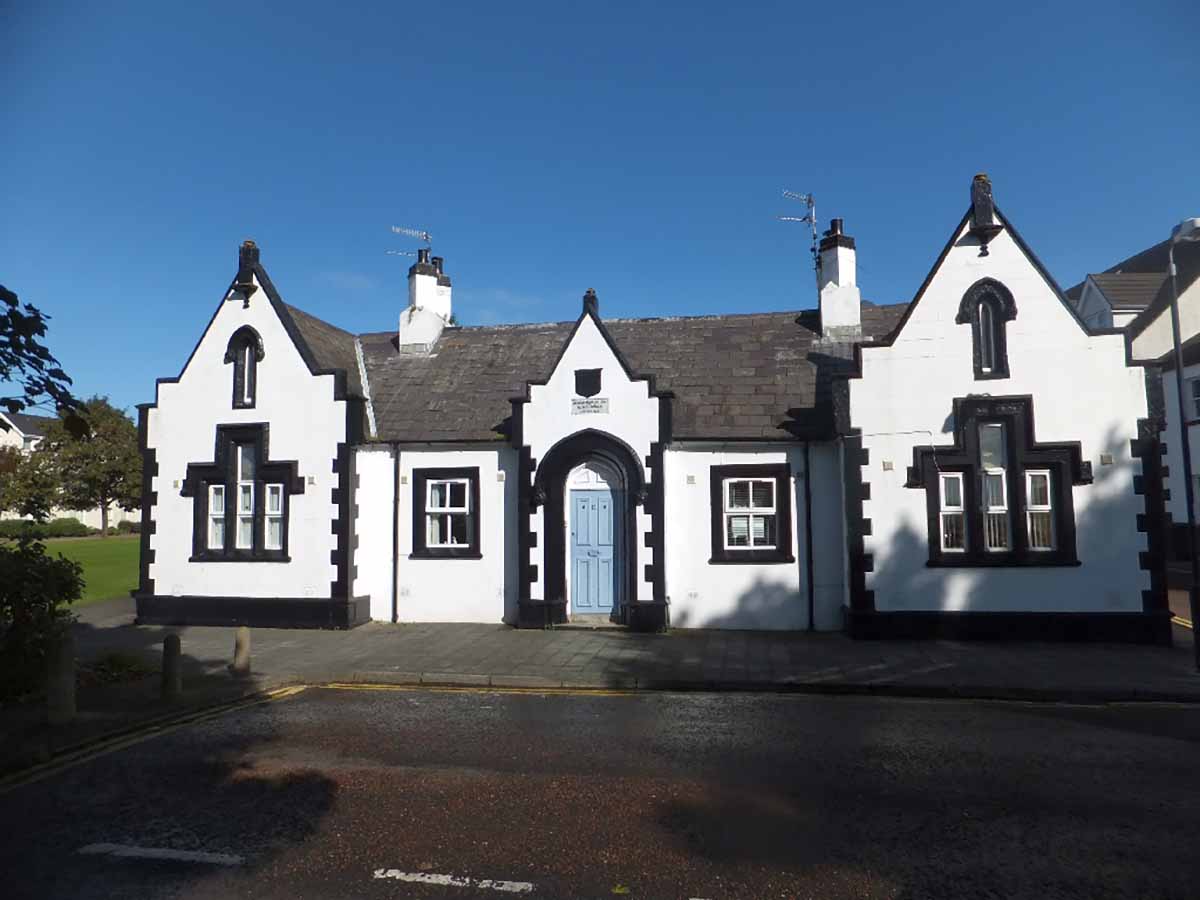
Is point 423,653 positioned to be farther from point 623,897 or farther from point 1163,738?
point 1163,738

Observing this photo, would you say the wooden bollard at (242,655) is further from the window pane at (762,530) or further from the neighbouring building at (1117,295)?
the neighbouring building at (1117,295)

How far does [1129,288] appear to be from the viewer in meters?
32.0

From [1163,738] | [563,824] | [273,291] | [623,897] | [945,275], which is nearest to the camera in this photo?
[623,897]

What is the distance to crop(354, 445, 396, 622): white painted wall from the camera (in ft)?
52.1

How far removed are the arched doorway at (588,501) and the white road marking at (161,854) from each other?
9.51 meters

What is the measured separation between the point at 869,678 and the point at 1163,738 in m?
3.33

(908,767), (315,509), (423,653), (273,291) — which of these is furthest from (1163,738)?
(273,291)

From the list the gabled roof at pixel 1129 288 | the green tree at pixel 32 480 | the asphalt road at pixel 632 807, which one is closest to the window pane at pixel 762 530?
the asphalt road at pixel 632 807

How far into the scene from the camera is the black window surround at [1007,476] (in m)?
12.8

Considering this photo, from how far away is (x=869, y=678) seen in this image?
10.3 meters

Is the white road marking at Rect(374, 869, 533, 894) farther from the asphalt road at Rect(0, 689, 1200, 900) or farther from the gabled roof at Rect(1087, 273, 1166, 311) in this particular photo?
the gabled roof at Rect(1087, 273, 1166, 311)

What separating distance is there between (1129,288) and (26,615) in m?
38.8

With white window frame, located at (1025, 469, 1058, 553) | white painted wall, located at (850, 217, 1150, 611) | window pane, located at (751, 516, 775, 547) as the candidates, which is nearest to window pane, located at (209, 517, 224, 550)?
window pane, located at (751, 516, 775, 547)

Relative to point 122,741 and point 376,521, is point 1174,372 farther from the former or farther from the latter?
point 122,741
